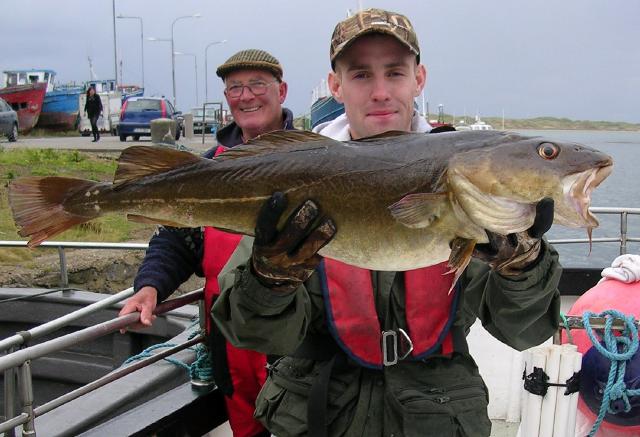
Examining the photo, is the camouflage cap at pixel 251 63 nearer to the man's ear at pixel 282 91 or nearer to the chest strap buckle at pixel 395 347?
the man's ear at pixel 282 91

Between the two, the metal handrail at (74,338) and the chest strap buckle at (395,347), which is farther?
the metal handrail at (74,338)

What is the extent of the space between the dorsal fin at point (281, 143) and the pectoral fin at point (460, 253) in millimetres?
594

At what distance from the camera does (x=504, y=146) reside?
2311 millimetres

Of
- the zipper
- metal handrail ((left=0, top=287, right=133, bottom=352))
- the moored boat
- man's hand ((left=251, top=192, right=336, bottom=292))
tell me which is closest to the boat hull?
the moored boat

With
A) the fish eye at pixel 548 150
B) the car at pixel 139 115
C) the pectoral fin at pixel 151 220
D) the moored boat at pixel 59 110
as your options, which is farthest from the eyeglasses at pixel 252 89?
the moored boat at pixel 59 110

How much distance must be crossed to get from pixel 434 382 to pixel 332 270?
0.62 meters

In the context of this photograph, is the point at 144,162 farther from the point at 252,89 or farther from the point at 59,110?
the point at 59,110

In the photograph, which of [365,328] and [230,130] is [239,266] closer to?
[365,328]

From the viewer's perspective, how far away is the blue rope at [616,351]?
3492mm

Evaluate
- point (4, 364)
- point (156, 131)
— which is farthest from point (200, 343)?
point (156, 131)

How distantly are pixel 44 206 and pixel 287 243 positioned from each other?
108 cm

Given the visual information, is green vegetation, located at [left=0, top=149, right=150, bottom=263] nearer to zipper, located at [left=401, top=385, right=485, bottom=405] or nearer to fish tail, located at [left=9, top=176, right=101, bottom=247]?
fish tail, located at [left=9, top=176, right=101, bottom=247]

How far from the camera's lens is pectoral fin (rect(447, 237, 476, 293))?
229cm

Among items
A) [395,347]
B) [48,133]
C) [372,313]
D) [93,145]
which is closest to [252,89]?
[372,313]
